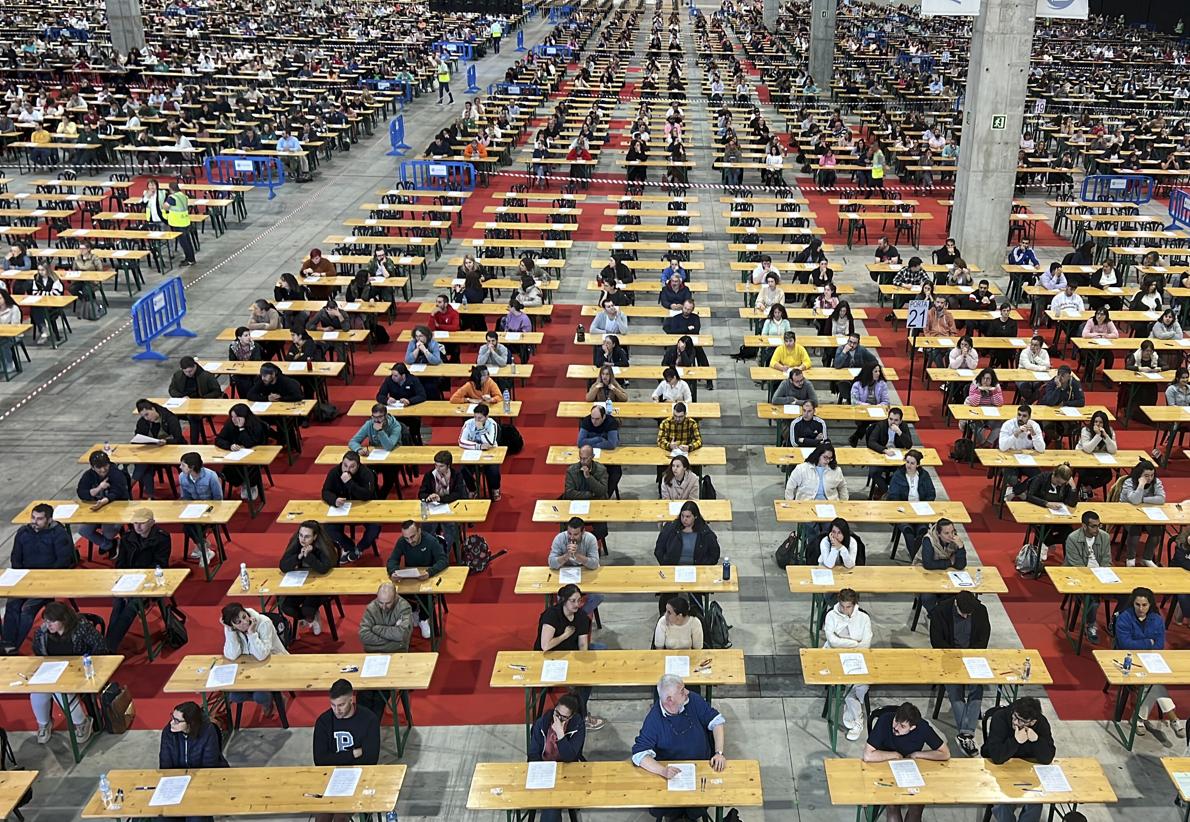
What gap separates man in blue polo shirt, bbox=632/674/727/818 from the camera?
7.40m

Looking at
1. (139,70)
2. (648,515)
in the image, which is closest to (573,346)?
(648,515)

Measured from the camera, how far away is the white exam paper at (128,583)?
31.7 ft

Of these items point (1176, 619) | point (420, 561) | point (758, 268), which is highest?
point (758, 268)

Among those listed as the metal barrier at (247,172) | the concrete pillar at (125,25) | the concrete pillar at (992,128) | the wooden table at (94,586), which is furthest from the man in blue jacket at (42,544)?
the concrete pillar at (125,25)

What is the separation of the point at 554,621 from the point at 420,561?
1850mm

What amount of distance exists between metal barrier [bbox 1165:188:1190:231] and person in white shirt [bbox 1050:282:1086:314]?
9861 millimetres

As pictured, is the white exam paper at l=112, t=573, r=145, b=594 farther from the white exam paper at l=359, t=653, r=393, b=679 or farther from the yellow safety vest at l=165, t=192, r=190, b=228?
the yellow safety vest at l=165, t=192, r=190, b=228

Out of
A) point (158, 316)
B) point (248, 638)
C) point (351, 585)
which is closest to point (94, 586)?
point (248, 638)

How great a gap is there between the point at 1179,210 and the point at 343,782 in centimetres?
2568

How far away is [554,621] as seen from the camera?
8836 millimetres

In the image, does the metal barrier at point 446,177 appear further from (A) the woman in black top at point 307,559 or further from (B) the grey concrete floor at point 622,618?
(A) the woman in black top at point 307,559

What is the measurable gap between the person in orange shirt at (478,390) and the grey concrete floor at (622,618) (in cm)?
223

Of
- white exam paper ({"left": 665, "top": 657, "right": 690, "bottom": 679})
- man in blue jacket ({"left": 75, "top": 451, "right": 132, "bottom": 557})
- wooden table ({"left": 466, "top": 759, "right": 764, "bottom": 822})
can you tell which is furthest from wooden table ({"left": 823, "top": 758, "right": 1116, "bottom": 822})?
man in blue jacket ({"left": 75, "top": 451, "right": 132, "bottom": 557})

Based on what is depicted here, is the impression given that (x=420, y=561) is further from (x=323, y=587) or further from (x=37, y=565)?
(x=37, y=565)
